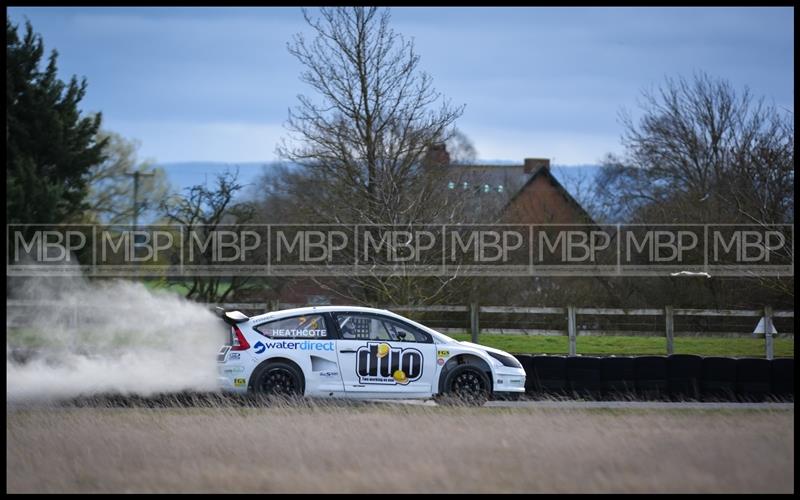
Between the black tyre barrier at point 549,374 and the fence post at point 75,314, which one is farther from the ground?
the fence post at point 75,314

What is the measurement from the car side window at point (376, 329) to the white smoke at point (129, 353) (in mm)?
2307

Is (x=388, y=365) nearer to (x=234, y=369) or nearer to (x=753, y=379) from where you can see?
(x=234, y=369)

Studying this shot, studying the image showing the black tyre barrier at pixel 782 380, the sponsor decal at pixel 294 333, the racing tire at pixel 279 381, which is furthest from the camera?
the black tyre barrier at pixel 782 380

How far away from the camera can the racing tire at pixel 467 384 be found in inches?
543

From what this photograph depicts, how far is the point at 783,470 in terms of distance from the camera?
800 cm

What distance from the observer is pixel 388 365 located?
13.9m

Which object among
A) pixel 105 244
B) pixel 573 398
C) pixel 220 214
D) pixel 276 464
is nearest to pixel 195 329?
pixel 573 398

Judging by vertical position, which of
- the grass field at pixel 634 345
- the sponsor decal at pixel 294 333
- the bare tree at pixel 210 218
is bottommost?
the grass field at pixel 634 345

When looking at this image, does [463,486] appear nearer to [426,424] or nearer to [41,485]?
[426,424]

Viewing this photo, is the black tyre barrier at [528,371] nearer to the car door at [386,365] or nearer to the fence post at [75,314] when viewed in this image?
the car door at [386,365]

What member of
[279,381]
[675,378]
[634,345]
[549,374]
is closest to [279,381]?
[279,381]

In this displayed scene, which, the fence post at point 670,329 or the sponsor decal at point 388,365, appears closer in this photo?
the sponsor decal at point 388,365

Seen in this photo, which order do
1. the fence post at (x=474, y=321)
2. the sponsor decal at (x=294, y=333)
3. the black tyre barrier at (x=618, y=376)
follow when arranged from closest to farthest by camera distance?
the sponsor decal at (x=294, y=333) < the black tyre barrier at (x=618, y=376) < the fence post at (x=474, y=321)

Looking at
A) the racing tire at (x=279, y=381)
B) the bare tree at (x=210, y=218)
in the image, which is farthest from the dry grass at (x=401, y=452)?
the bare tree at (x=210, y=218)
